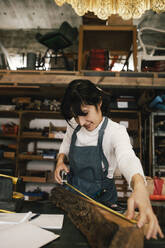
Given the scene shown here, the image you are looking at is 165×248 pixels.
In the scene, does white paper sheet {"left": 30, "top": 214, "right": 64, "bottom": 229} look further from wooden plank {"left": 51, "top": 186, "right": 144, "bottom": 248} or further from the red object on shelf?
the red object on shelf

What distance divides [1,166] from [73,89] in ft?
9.57

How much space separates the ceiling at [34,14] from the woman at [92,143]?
331 centimetres

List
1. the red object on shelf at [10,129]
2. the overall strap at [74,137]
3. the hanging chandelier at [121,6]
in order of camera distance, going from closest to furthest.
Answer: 1. the hanging chandelier at [121,6]
2. the overall strap at [74,137]
3. the red object on shelf at [10,129]

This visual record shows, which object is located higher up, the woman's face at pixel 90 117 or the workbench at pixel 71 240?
the woman's face at pixel 90 117

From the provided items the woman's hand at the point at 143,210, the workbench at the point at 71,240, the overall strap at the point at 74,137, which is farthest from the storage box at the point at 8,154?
the woman's hand at the point at 143,210

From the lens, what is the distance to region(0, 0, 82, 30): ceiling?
4.09 metres

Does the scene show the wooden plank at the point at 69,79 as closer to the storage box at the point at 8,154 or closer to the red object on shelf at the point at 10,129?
the red object on shelf at the point at 10,129

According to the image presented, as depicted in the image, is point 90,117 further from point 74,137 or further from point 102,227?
point 102,227

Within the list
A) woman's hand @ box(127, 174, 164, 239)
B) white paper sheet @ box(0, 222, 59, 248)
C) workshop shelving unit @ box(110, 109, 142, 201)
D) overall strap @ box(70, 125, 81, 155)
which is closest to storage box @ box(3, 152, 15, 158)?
workshop shelving unit @ box(110, 109, 142, 201)

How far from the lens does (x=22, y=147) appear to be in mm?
4141

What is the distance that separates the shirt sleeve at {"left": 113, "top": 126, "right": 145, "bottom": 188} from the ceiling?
365 cm

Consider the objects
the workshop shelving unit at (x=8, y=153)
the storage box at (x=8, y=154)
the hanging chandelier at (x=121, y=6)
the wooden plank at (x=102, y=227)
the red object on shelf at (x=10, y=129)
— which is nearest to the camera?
the wooden plank at (x=102, y=227)

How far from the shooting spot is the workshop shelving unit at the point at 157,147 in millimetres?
3627

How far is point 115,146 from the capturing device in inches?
54.7
